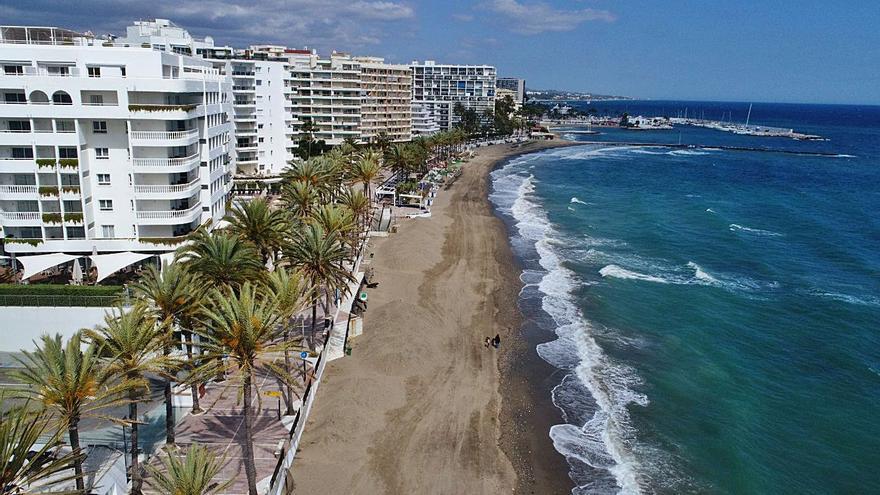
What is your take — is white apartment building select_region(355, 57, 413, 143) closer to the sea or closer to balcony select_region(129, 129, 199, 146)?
the sea

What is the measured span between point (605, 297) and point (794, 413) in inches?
749

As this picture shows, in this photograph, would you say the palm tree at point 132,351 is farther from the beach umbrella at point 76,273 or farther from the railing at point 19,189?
the railing at point 19,189

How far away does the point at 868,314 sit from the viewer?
5209 centimetres

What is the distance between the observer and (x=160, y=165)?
4225 centimetres

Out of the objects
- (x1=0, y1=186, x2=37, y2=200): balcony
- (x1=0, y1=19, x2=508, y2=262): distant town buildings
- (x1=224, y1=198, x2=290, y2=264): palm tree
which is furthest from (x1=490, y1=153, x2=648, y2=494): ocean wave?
(x1=0, y1=186, x2=37, y2=200): balcony

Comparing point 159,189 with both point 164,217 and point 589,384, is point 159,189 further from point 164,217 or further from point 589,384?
point 589,384

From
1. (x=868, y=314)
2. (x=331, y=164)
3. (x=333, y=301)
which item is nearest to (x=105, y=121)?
(x=333, y=301)

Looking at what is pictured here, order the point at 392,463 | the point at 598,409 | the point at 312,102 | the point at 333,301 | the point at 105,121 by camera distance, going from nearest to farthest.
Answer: the point at 392,463 → the point at 598,409 → the point at 105,121 → the point at 333,301 → the point at 312,102

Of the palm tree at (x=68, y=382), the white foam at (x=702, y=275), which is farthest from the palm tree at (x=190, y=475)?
the white foam at (x=702, y=275)

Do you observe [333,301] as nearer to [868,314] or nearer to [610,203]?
[868,314]

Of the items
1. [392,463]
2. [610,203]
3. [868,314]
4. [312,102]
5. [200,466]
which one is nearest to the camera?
[200,466]

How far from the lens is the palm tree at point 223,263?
3047 centimetres

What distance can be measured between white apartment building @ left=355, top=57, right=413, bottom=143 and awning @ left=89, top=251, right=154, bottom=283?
9884 cm

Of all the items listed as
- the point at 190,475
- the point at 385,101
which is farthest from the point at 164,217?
the point at 385,101
